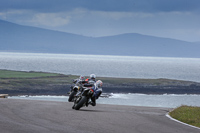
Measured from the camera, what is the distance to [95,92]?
63.8 ft

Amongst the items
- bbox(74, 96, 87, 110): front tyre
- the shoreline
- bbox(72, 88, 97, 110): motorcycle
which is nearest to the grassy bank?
bbox(72, 88, 97, 110): motorcycle

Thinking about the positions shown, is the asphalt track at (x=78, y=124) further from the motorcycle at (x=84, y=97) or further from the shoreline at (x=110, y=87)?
the shoreline at (x=110, y=87)

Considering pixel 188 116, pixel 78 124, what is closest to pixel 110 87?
pixel 188 116

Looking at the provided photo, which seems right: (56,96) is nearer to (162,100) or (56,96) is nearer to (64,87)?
(64,87)

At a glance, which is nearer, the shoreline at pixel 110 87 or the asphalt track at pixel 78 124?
the asphalt track at pixel 78 124

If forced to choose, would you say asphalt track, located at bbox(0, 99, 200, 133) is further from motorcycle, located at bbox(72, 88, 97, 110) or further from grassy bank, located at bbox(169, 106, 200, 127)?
motorcycle, located at bbox(72, 88, 97, 110)

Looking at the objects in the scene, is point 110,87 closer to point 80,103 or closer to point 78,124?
point 80,103

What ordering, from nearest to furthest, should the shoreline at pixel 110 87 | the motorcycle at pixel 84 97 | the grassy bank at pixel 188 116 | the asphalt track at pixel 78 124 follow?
the asphalt track at pixel 78 124 → the grassy bank at pixel 188 116 → the motorcycle at pixel 84 97 → the shoreline at pixel 110 87

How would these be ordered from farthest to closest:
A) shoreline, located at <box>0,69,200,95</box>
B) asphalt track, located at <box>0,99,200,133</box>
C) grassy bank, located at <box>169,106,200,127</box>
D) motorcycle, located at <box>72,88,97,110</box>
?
shoreline, located at <box>0,69,200,95</box>
motorcycle, located at <box>72,88,97,110</box>
grassy bank, located at <box>169,106,200,127</box>
asphalt track, located at <box>0,99,200,133</box>

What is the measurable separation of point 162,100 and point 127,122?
67709 mm

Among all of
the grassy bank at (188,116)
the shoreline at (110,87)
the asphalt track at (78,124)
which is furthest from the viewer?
the shoreline at (110,87)

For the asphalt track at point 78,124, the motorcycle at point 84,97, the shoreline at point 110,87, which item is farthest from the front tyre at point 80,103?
the shoreline at point 110,87

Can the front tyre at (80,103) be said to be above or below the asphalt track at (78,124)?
above

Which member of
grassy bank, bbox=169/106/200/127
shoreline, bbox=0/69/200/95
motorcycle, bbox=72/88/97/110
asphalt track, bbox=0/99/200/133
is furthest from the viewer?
shoreline, bbox=0/69/200/95
